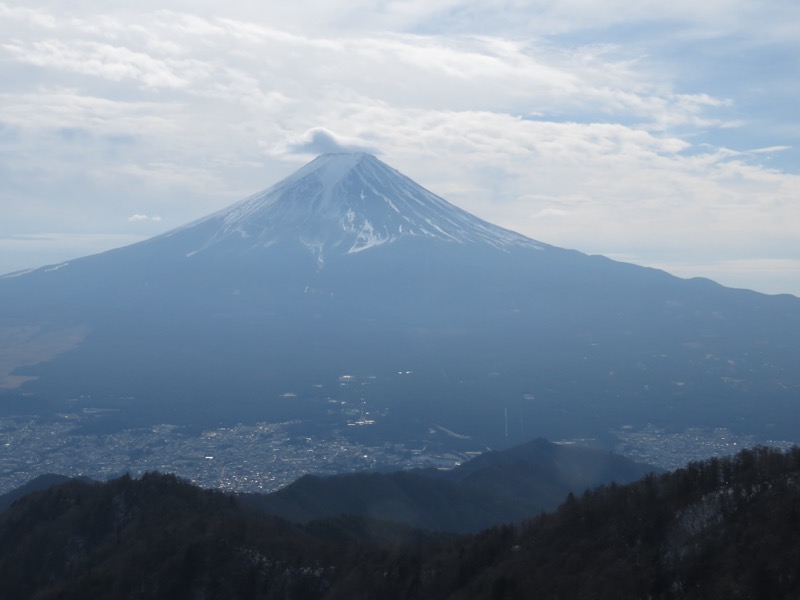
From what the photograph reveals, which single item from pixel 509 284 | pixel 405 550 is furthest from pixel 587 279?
pixel 405 550

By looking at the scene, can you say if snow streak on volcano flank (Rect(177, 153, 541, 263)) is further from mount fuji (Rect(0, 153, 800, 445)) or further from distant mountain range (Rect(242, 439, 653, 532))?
distant mountain range (Rect(242, 439, 653, 532))

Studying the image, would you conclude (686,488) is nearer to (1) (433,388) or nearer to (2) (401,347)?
(1) (433,388)

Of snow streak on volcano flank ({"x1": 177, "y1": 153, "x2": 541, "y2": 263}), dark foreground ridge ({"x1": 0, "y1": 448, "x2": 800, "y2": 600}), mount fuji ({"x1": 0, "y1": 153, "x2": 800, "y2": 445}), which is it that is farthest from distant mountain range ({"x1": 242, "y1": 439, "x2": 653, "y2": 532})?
snow streak on volcano flank ({"x1": 177, "y1": 153, "x2": 541, "y2": 263})

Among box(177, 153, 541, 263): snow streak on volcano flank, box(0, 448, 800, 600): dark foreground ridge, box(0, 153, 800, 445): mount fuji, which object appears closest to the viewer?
box(0, 448, 800, 600): dark foreground ridge

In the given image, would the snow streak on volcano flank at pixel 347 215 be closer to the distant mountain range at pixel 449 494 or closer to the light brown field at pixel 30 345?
the light brown field at pixel 30 345

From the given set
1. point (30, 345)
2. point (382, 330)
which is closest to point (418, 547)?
point (382, 330)

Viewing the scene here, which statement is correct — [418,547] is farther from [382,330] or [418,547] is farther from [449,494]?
[382,330]

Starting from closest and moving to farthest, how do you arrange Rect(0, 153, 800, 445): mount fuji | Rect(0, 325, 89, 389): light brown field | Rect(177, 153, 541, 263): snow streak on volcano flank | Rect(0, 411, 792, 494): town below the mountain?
Rect(0, 411, 792, 494): town below the mountain → Rect(0, 153, 800, 445): mount fuji → Rect(0, 325, 89, 389): light brown field → Rect(177, 153, 541, 263): snow streak on volcano flank
